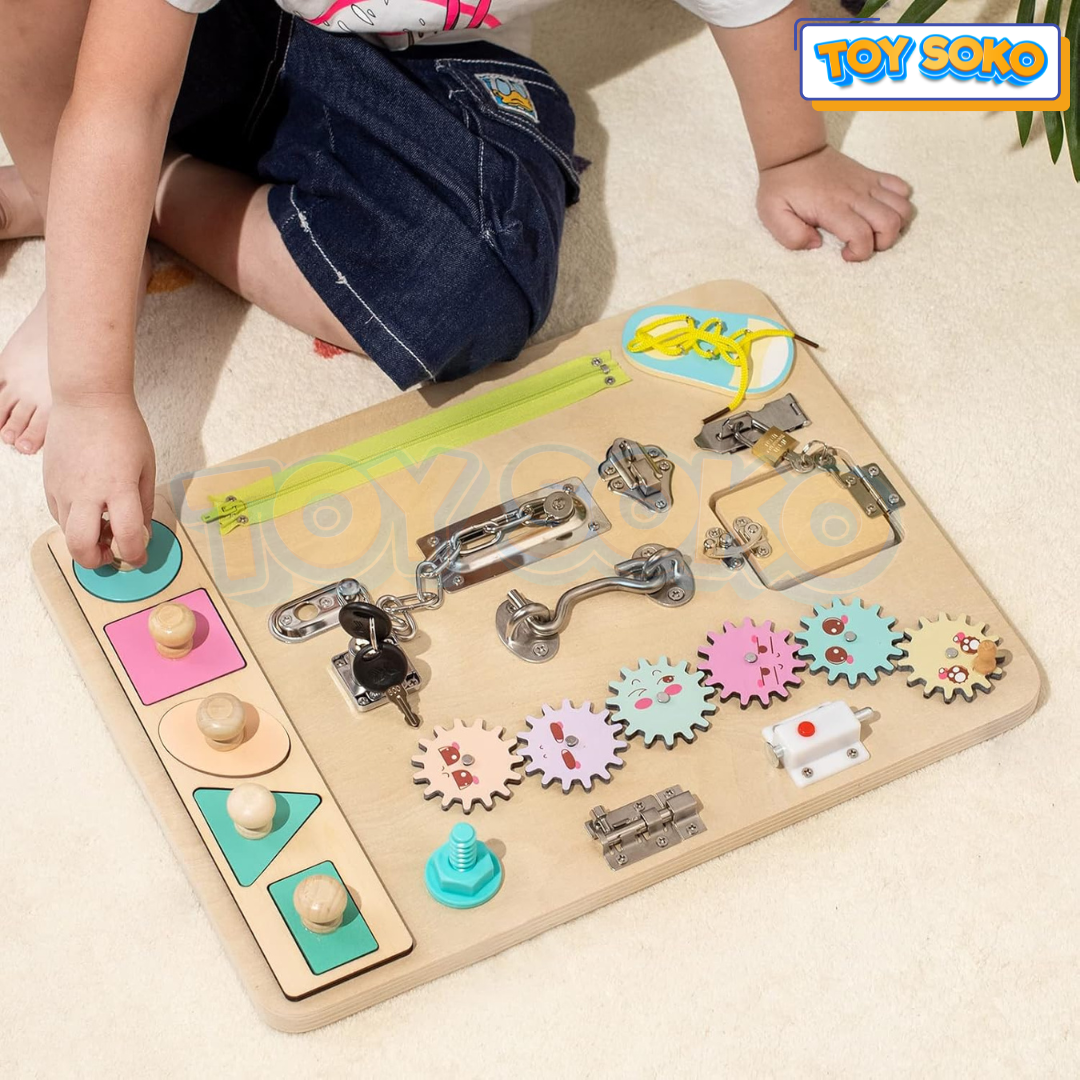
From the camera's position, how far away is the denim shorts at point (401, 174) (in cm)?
108

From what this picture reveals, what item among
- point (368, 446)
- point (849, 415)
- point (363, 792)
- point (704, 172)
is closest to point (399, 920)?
point (363, 792)

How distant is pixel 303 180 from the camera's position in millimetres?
1120

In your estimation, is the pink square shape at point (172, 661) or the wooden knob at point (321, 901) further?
the pink square shape at point (172, 661)

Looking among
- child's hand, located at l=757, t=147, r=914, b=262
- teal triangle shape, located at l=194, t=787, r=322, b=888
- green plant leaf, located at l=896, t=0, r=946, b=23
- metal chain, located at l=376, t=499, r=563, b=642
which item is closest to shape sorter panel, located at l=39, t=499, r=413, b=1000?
teal triangle shape, located at l=194, t=787, r=322, b=888

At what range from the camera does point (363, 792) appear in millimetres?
944

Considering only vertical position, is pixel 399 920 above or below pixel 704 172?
below

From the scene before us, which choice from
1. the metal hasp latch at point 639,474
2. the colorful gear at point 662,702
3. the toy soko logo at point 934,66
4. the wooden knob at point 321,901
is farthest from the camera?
the toy soko logo at point 934,66

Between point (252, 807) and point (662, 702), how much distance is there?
286mm

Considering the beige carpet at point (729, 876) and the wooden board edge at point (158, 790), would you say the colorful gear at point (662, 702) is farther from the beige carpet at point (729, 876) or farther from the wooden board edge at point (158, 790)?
the wooden board edge at point (158, 790)

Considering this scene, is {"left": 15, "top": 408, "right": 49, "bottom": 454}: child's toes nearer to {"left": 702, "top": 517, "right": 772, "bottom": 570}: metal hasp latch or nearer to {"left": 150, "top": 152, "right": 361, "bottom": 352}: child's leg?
{"left": 150, "top": 152, "right": 361, "bottom": 352}: child's leg

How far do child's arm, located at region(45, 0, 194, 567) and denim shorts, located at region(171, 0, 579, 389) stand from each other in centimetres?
15

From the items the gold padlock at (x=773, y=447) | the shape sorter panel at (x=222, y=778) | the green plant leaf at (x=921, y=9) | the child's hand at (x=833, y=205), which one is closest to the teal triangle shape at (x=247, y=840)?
the shape sorter panel at (x=222, y=778)

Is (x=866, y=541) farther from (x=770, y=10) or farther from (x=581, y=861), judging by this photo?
(x=770, y=10)

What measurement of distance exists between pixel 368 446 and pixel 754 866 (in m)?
0.44
